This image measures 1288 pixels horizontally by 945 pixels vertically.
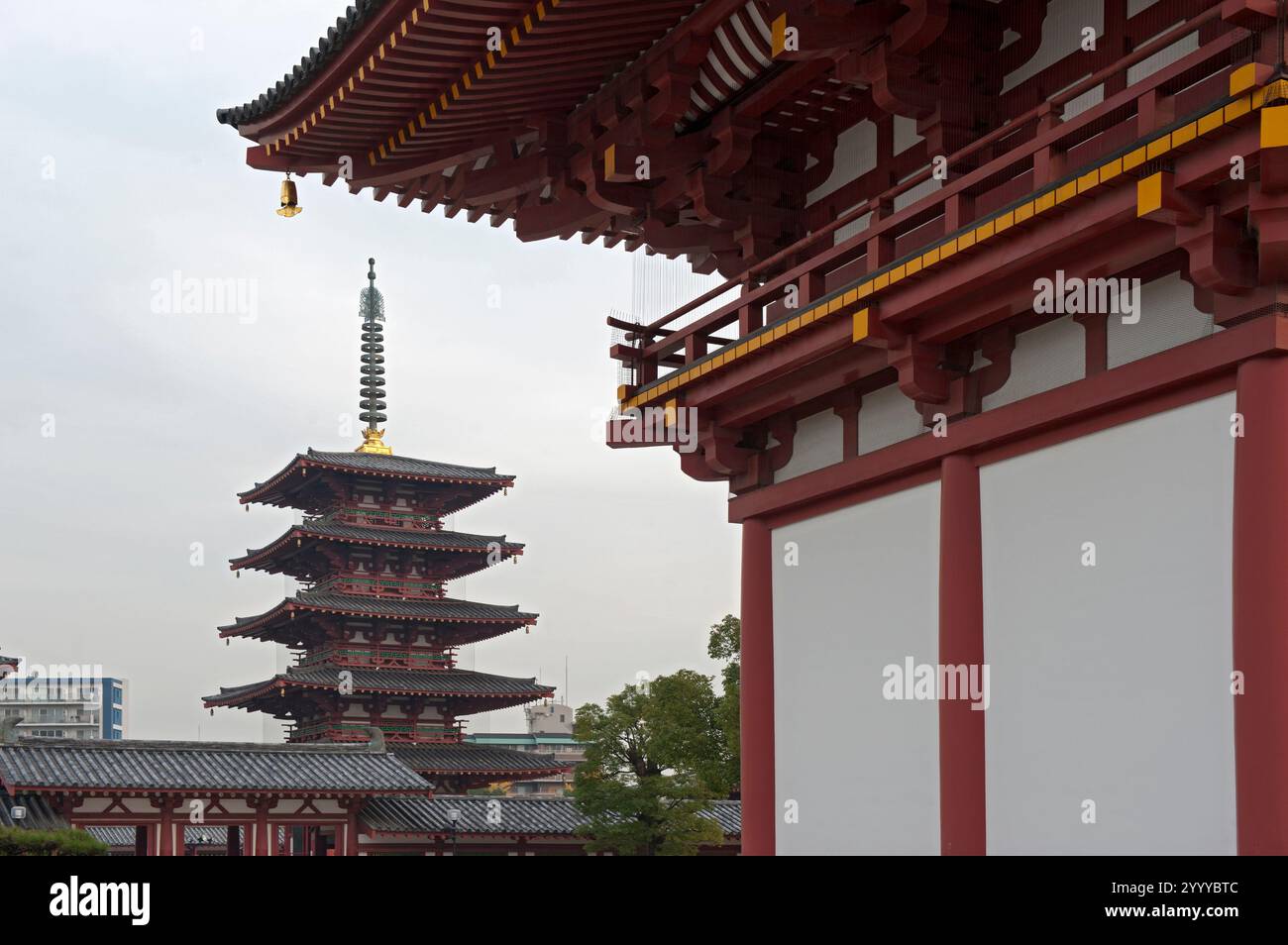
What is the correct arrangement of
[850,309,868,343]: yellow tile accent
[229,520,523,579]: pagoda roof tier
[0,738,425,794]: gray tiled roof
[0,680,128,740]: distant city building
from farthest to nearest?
1. [0,680,128,740]: distant city building
2. [229,520,523,579]: pagoda roof tier
3. [0,738,425,794]: gray tiled roof
4. [850,309,868,343]: yellow tile accent

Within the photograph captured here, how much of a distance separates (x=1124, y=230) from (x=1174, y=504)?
1870mm

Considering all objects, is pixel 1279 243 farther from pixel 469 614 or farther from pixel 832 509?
pixel 469 614

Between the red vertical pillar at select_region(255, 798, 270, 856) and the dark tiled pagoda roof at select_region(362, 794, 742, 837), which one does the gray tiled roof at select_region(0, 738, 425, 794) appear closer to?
the red vertical pillar at select_region(255, 798, 270, 856)

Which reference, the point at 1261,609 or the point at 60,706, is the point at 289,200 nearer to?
the point at 1261,609

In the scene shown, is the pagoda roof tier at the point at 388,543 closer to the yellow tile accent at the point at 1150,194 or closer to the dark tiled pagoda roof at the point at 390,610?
the dark tiled pagoda roof at the point at 390,610

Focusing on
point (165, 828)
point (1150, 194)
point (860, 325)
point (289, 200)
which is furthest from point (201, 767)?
point (1150, 194)

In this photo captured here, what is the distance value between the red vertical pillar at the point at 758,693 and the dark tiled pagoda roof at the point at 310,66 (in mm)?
6044

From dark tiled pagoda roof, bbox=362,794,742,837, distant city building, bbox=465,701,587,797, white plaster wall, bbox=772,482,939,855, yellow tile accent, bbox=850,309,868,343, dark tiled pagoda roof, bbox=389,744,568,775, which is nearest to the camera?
yellow tile accent, bbox=850,309,868,343

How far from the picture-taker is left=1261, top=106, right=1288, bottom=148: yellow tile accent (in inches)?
349

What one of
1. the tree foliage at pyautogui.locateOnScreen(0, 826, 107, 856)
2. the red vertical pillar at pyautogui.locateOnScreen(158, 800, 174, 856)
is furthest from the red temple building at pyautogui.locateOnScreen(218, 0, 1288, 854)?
the red vertical pillar at pyautogui.locateOnScreen(158, 800, 174, 856)

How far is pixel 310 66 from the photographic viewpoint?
14.9 meters

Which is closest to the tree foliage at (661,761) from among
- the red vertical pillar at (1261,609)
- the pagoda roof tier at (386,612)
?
the pagoda roof tier at (386,612)

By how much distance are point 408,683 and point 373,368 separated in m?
20.9

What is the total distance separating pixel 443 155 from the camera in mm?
16328
